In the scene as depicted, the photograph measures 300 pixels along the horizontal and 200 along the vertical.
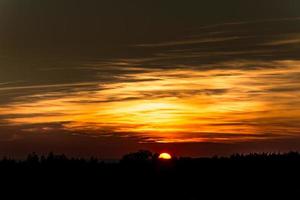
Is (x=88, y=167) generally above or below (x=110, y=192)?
above

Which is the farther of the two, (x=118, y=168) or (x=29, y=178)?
(x=118, y=168)

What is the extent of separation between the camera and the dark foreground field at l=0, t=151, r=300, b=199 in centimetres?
3781

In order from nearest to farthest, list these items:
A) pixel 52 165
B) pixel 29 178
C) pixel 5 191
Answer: pixel 5 191, pixel 29 178, pixel 52 165

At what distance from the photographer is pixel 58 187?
38.2 meters

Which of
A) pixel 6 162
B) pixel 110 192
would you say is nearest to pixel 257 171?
pixel 110 192

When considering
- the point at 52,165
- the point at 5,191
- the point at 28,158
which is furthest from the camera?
the point at 28,158

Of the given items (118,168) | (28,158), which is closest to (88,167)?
(118,168)

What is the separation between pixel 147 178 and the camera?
138ft

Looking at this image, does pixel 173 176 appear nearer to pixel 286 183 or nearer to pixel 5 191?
pixel 286 183

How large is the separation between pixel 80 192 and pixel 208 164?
1421 centimetres

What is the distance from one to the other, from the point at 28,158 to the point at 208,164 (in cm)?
1205

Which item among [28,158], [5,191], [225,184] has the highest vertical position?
[28,158]

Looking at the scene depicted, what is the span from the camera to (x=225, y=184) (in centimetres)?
4222

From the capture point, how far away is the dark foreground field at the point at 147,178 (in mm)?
37812
